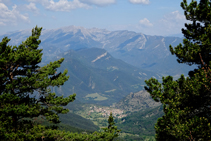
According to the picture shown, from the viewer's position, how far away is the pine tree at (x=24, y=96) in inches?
780

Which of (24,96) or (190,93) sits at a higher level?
(24,96)

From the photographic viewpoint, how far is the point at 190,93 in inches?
691

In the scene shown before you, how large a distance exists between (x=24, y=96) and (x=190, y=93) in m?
18.0

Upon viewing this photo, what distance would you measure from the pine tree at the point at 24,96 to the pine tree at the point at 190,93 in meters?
12.1

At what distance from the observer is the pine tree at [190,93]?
14.9m

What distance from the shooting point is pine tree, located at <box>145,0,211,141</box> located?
14930 millimetres

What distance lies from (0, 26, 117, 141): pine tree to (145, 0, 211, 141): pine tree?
12082mm

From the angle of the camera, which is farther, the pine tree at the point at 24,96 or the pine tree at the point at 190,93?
the pine tree at the point at 24,96

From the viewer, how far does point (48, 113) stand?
23.3 meters

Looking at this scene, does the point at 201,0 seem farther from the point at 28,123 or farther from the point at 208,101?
the point at 28,123

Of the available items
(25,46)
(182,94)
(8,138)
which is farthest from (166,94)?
(25,46)

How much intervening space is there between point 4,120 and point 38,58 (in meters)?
7.78

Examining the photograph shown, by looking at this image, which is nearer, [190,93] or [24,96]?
[190,93]

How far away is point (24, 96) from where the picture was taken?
22578 millimetres
